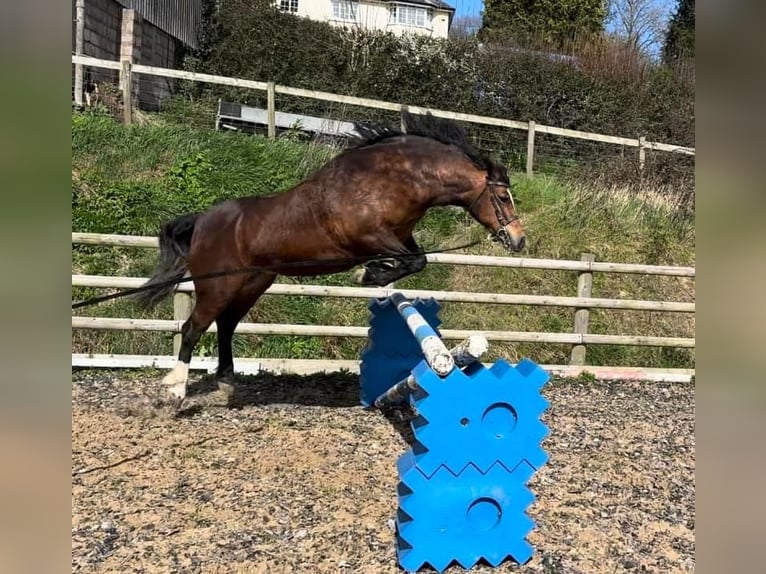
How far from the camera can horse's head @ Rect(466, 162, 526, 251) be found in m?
3.83

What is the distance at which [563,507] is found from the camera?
11.6ft

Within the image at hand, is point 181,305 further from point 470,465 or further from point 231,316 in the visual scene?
point 470,465

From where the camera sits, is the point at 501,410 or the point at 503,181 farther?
the point at 503,181

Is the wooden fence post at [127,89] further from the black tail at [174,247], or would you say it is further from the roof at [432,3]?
the roof at [432,3]

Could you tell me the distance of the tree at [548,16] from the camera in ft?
61.0

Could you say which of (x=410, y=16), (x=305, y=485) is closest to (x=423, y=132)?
(x=305, y=485)

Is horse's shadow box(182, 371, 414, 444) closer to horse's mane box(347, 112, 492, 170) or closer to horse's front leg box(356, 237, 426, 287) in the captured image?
horse's front leg box(356, 237, 426, 287)

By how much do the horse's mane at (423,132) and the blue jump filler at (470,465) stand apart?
1.65 m

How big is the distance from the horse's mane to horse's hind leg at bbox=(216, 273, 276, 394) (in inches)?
48.2

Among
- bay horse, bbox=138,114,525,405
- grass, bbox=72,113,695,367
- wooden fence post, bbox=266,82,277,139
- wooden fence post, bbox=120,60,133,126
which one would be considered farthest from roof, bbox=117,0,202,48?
bay horse, bbox=138,114,525,405

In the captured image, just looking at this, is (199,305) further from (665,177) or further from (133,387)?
(665,177)

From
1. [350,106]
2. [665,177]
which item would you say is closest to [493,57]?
[350,106]

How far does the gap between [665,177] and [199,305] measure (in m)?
8.75

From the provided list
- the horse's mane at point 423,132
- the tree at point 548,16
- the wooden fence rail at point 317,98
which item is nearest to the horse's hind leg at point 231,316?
the horse's mane at point 423,132
